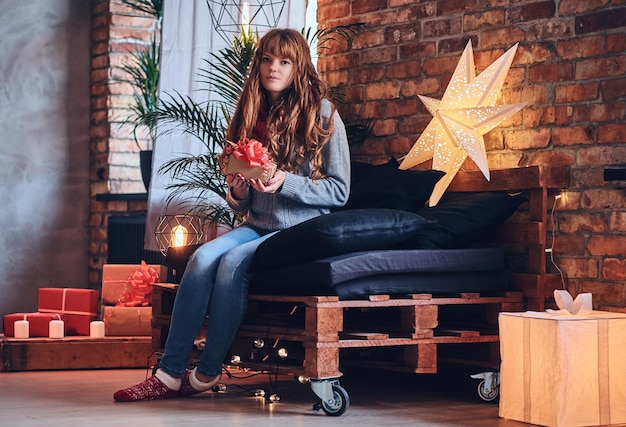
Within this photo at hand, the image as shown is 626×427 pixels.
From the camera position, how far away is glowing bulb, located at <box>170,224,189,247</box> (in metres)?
4.78

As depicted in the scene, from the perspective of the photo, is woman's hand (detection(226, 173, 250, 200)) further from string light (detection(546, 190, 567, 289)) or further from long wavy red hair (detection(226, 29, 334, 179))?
string light (detection(546, 190, 567, 289))

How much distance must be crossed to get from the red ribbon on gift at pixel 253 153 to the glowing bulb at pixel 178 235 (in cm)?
129

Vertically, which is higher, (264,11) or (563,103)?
(264,11)

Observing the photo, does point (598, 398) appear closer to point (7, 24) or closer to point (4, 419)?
point (4, 419)

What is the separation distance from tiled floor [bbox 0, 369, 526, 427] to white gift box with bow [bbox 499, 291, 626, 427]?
111 millimetres

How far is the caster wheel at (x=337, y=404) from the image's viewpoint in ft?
11.0

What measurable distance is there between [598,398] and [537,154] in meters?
1.12

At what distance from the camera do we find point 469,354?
4180 mm

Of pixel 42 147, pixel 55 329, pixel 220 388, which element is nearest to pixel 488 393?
pixel 220 388

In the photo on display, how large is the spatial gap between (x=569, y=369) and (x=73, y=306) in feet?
7.77

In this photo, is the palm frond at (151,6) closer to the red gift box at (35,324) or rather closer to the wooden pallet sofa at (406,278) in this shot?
the red gift box at (35,324)

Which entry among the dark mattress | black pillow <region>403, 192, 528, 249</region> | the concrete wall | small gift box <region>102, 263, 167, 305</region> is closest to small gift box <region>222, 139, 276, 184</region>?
the dark mattress

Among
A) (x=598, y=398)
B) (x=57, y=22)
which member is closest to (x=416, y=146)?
(x=598, y=398)

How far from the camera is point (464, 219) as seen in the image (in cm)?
385
